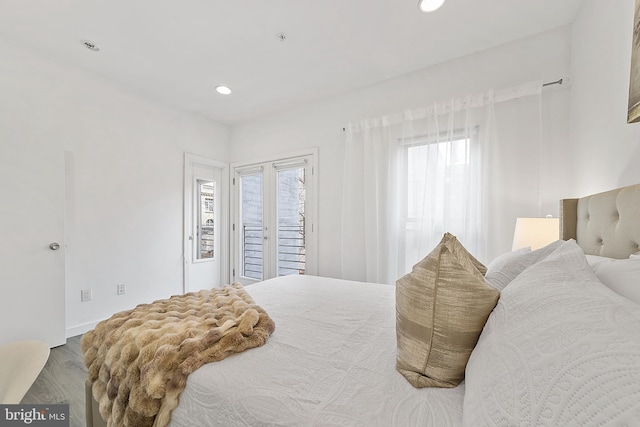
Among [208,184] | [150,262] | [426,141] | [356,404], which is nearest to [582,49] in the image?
[426,141]

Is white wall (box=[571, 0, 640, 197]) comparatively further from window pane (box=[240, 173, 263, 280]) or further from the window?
window pane (box=[240, 173, 263, 280])

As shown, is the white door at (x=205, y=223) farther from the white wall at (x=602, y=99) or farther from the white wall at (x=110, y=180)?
the white wall at (x=602, y=99)

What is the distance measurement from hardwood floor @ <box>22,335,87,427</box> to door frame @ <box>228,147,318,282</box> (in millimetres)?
2165

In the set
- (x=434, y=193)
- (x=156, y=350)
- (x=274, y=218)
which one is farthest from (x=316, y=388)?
(x=274, y=218)

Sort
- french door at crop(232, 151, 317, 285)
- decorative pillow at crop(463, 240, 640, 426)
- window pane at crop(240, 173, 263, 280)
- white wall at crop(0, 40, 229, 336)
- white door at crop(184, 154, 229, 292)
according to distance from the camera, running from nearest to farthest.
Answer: decorative pillow at crop(463, 240, 640, 426), white wall at crop(0, 40, 229, 336), french door at crop(232, 151, 317, 285), white door at crop(184, 154, 229, 292), window pane at crop(240, 173, 263, 280)

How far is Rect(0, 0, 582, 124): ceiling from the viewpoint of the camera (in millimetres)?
1976

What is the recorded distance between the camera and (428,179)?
8.44ft

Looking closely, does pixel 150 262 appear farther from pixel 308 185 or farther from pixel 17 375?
pixel 17 375

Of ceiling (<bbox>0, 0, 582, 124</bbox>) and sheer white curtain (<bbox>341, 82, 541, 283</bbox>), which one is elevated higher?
ceiling (<bbox>0, 0, 582, 124</bbox>)

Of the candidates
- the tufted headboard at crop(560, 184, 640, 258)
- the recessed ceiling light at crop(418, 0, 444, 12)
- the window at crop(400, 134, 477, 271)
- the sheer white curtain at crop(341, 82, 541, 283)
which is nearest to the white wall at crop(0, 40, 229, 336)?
the sheer white curtain at crop(341, 82, 541, 283)

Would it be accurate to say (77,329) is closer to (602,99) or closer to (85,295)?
(85,295)

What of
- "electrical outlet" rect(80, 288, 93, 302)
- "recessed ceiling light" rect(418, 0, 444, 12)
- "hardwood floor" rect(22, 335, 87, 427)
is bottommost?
"hardwood floor" rect(22, 335, 87, 427)

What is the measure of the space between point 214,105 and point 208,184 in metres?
1.19

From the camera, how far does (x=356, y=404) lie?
2.47ft
